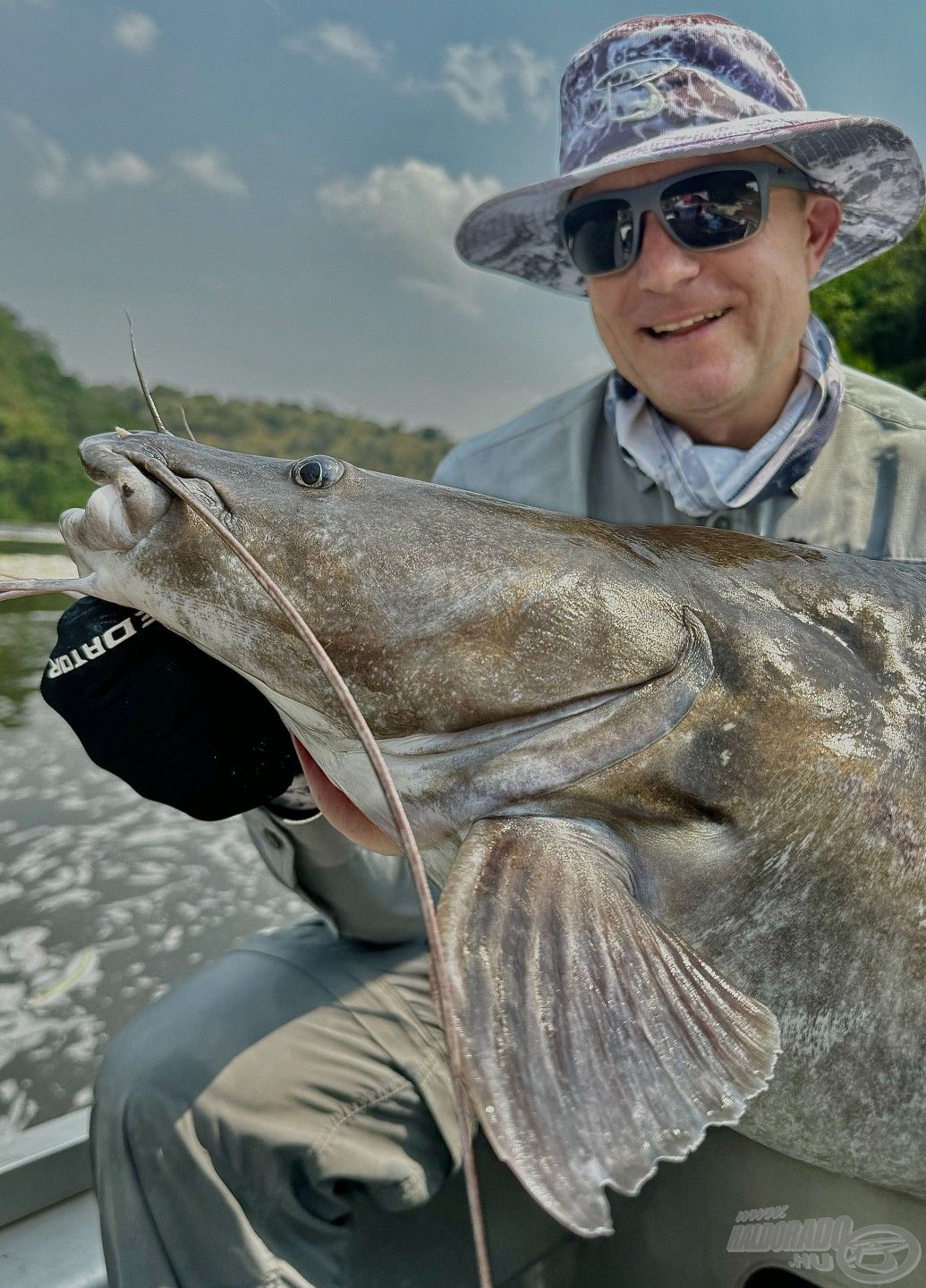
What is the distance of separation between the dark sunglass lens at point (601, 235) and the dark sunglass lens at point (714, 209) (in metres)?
0.13

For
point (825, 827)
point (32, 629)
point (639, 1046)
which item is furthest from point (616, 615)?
point (32, 629)

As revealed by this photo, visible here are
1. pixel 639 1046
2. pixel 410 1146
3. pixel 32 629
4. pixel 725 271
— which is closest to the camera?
pixel 639 1046

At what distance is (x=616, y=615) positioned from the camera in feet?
5.34

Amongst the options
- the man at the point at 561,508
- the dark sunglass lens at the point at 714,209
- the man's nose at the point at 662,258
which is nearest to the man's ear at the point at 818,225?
the man at the point at 561,508

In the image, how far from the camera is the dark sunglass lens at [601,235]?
2662 mm

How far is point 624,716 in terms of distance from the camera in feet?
5.14

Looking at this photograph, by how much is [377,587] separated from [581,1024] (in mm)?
744

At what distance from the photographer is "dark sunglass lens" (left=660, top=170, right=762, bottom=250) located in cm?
255

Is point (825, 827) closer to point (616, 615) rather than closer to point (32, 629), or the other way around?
point (616, 615)

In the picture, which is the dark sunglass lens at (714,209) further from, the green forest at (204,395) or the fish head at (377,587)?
the green forest at (204,395)

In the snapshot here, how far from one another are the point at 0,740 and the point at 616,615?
5.49m

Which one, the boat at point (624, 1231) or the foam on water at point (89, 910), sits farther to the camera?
the foam on water at point (89, 910)

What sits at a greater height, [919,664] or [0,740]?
[919,664]

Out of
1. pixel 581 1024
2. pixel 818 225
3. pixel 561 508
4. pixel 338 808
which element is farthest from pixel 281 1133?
pixel 818 225
